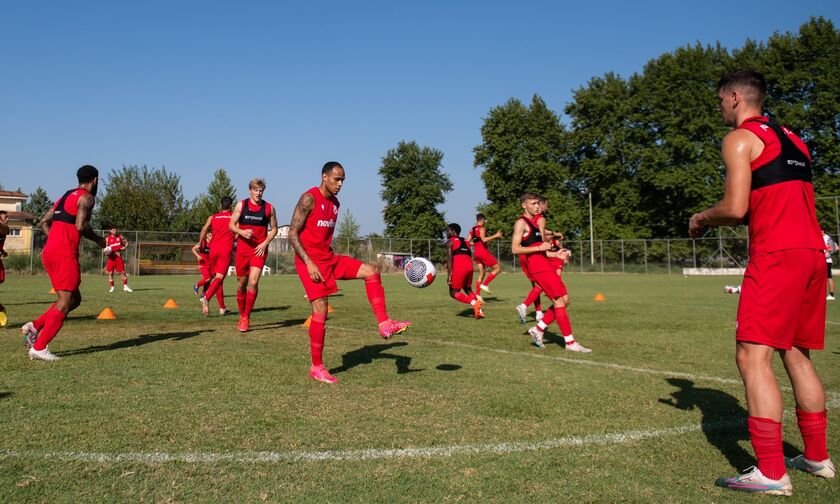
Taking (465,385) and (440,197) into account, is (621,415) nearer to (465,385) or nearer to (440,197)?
(465,385)

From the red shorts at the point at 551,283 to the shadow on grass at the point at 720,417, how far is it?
268 cm

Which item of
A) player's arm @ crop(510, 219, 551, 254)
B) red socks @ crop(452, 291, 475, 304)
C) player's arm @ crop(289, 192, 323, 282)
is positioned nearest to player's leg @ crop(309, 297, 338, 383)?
player's arm @ crop(289, 192, 323, 282)

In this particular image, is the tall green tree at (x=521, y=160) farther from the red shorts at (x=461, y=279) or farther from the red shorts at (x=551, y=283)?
the red shorts at (x=551, y=283)

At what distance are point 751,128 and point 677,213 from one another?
57.4 metres

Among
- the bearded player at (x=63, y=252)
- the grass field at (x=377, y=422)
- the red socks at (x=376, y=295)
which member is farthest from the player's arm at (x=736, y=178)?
the bearded player at (x=63, y=252)

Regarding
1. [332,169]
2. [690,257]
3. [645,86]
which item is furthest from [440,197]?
[332,169]

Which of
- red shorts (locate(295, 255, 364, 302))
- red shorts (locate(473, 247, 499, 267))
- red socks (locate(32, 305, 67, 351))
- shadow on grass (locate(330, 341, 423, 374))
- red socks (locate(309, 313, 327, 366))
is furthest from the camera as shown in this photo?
red shorts (locate(473, 247, 499, 267))

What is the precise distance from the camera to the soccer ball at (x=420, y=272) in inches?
364

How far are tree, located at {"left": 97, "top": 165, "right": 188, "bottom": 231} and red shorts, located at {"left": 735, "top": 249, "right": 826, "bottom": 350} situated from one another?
2606 inches

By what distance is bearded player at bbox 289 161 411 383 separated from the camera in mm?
6254

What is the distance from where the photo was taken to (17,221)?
68125 mm

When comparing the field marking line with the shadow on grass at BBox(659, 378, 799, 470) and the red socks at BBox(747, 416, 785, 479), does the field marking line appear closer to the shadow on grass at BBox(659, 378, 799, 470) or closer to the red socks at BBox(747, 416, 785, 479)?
the shadow on grass at BBox(659, 378, 799, 470)

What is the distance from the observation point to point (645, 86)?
5831cm

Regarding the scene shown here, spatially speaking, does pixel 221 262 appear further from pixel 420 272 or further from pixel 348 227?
pixel 348 227
